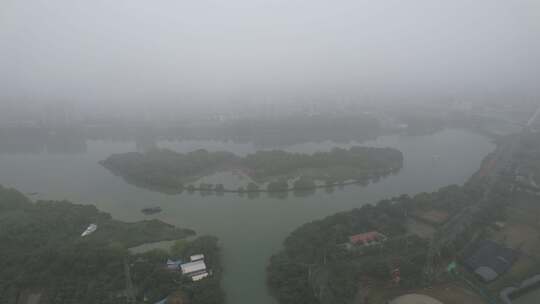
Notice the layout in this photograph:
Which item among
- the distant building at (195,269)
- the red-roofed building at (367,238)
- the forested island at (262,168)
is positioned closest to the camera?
the distant building at (195,269)

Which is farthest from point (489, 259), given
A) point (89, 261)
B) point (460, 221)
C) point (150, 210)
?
point (150, 210)

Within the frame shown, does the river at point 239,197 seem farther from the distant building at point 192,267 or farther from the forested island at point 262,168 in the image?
the distant building at point 192,267

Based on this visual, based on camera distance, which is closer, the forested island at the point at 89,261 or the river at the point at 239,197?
the forested island at the point at 89,261

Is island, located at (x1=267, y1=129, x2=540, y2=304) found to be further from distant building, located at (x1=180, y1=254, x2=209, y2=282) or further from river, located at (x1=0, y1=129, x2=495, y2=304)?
distant building, located at (x1=180, y1=254, x2=209, y2=282)

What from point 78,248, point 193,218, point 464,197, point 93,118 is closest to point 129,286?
point 78,248

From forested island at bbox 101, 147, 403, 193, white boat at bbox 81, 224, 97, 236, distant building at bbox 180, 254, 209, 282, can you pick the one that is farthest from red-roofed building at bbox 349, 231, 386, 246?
white boat at bbox 81, 224, 97, 236

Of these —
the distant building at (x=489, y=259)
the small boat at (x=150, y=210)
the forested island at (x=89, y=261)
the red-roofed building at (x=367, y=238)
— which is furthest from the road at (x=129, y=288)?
the distant building at (x=489, y=259)

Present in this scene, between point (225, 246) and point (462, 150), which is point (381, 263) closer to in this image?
point (225, 246)
